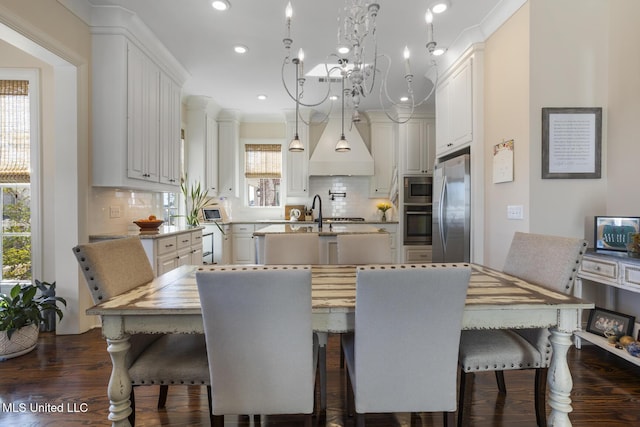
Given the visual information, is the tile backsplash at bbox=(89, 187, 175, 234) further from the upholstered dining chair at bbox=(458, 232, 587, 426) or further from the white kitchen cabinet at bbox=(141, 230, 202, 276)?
the upholstered dining chair at bbox=(458, 232, 587, 426)

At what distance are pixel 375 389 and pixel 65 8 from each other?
3432mm

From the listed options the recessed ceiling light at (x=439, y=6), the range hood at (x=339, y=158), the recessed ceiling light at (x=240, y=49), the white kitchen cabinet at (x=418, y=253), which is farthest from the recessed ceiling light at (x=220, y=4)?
the white kitchen cabinet at (x=418, y=253)

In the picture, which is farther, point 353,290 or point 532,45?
point 532,45

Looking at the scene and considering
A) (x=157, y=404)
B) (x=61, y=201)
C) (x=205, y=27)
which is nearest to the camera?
(x=157, y=404)

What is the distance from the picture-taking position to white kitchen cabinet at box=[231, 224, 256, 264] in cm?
531

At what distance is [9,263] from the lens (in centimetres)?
298

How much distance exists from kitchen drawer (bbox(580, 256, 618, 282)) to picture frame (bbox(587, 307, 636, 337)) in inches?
12.5

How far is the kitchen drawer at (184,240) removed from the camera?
336cm

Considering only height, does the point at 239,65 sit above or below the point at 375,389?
above

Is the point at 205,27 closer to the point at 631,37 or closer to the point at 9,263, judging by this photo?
the point at 9,263

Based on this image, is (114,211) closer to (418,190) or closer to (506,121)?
(506,121)

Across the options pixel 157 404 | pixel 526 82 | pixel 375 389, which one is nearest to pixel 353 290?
pixel 375 389

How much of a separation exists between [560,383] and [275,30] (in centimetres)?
327

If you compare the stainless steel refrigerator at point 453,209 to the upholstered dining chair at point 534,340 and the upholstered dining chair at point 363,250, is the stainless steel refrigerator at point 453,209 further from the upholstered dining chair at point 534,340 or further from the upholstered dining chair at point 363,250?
the upholstered dining chair at point 534,340
